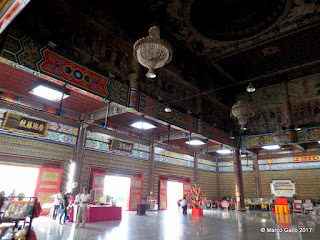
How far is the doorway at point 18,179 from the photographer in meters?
8.37

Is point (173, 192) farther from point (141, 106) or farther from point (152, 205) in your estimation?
point (141, 106)

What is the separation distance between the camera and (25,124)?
8625mm

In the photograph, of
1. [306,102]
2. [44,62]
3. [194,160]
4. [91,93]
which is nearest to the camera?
[44,62]

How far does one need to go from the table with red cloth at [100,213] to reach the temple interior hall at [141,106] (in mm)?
42

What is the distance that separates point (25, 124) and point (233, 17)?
9392 mm

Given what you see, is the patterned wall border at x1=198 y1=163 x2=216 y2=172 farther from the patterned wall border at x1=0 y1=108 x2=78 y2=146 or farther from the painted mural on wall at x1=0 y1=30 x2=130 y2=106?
the painted mural on wall at x1=0 y1=30 x2=130 y2=106

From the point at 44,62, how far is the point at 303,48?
1120 centimetres

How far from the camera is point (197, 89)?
39.0 ft

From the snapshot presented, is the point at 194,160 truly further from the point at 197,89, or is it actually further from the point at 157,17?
the point at 157,17

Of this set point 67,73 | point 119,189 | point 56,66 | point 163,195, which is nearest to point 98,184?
point 119,189

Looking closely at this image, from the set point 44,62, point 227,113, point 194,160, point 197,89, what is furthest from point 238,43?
point 194,160

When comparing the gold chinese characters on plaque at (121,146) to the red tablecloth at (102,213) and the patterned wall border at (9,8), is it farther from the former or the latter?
the patterned wall border at (9,8)

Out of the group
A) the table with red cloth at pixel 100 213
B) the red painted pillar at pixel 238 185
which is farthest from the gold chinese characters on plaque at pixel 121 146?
the red painted pillar at pixel 238 185

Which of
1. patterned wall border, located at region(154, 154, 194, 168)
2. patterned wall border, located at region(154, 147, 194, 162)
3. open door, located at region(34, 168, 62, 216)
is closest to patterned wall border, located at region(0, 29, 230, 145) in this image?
open door, located at region(34, 168, 62, 216)
